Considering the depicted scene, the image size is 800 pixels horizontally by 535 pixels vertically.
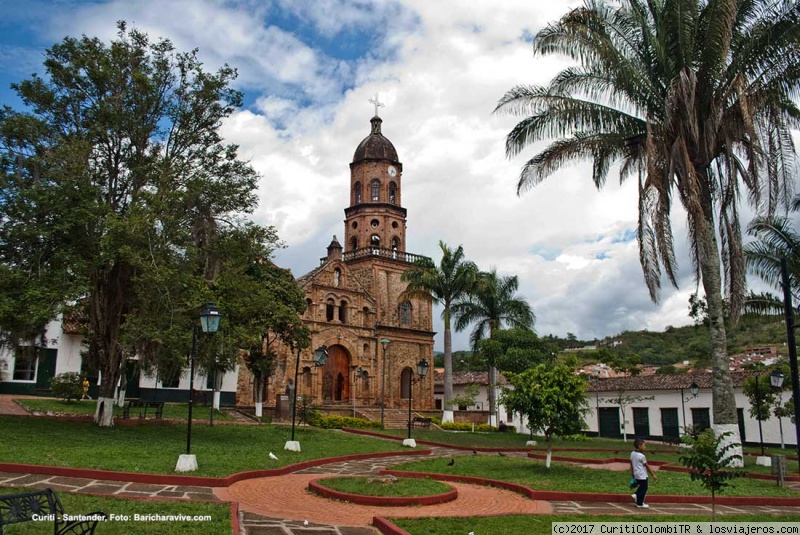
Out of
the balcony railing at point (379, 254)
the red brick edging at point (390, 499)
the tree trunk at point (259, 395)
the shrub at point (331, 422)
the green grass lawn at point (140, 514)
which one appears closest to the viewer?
the green grass lawn at point (140, 514)

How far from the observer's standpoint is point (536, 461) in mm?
17562

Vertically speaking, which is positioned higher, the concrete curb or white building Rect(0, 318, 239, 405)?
white building Rect(0, 318, 239, 405)

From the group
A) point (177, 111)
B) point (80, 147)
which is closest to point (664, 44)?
point (177, 111)

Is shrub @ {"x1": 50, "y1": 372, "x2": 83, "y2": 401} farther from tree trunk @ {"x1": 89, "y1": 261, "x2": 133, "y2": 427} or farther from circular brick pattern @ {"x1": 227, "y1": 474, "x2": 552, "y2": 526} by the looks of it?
circular brick pattern @ {"x1": 227, "y1": 474, "x2": 552, "y2": 526}

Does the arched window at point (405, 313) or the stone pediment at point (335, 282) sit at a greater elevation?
the stone pediment at point (335, 282)

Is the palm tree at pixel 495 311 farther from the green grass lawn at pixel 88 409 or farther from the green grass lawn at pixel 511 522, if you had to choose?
the green grass lawn at pixel 511 522

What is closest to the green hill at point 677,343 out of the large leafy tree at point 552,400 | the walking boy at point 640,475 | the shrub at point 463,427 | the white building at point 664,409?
the white building at point 664,409

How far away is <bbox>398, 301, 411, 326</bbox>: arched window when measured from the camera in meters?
41.3

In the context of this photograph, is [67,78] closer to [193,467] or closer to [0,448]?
[0,448]

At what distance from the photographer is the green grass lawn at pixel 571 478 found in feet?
39.3

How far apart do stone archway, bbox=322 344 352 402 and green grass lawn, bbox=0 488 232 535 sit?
29205 millimetres

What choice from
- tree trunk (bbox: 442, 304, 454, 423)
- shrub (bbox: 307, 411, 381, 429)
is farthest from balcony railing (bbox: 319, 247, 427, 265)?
shrub (bbox: 307, 411, 381, 429)

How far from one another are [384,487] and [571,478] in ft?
15.6

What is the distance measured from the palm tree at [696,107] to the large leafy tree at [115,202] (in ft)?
34.9
